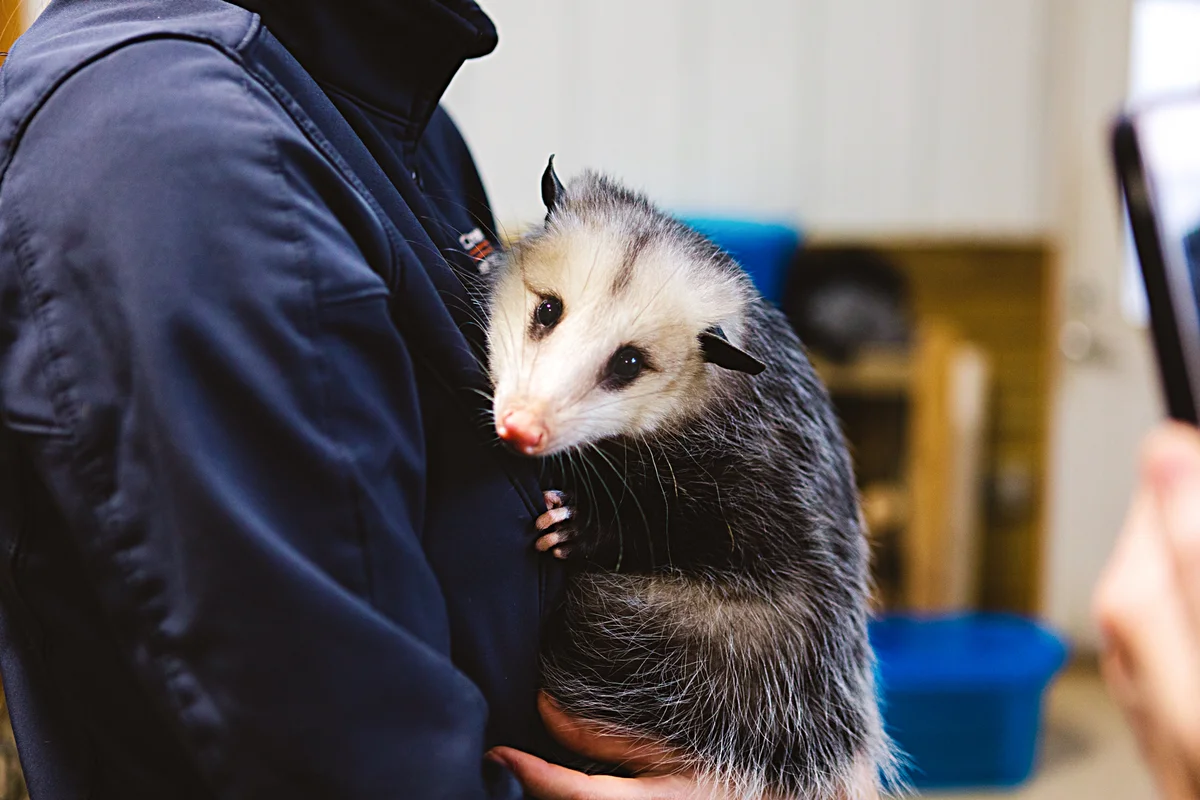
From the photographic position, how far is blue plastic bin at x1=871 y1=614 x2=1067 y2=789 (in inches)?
104

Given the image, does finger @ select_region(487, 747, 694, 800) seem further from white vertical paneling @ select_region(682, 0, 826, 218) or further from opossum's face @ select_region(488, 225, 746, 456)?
white vertical paneling @ select_region(682, 0, 826, 218)

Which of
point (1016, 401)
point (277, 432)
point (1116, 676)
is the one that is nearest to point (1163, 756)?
point (1116, 676)

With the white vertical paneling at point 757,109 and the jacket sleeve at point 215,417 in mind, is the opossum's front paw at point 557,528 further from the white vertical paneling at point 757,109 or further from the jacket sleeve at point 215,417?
the white vertical paneling at point 757,109

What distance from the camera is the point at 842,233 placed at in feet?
10.7

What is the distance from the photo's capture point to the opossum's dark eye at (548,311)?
95 centimetres

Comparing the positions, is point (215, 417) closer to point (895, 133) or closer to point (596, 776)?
point (596, 776)

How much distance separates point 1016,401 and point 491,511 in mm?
3116

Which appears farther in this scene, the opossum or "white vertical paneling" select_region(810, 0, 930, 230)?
"white vertical paneling" select_region(810, 0, 930, 230)

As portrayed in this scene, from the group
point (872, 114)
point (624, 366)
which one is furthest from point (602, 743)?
point (872, 114)

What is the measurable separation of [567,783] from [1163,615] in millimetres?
447

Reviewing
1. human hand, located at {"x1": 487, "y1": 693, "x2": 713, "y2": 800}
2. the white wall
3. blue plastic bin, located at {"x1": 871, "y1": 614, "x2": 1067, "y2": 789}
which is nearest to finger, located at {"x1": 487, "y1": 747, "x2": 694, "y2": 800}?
human hand, located at {"x1": 487, "y1": 693, "x2": 713, "y2": 800}

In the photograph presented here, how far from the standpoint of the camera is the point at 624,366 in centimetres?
96

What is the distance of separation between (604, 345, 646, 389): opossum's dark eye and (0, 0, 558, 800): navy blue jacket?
25 centimetres

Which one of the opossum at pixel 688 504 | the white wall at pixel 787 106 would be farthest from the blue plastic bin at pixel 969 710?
the opossum at pixel 688 504
